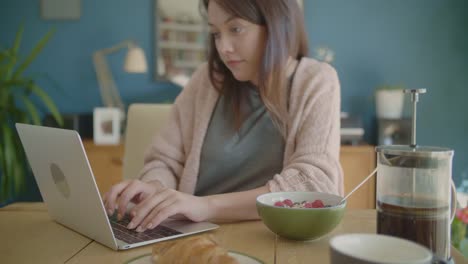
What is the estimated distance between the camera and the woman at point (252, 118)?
118cm

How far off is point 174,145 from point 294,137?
371mm

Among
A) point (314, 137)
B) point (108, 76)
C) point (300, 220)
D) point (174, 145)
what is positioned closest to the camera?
point (300, 220)

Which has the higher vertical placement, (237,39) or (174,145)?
(237,39)

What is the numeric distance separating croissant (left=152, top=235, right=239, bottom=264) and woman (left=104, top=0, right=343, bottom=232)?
0.36 m

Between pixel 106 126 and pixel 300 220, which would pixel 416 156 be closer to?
pixel 300 220

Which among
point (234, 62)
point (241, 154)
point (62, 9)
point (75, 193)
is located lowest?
point (241, 154)

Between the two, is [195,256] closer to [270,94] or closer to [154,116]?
[270,94]

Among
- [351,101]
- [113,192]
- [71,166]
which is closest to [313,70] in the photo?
[113,192]

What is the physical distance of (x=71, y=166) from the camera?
0.81 metres

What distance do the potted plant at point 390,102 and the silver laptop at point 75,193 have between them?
2213mm

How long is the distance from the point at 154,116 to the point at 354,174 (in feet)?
4.88

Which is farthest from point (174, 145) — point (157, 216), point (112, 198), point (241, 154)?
point (157, 216)

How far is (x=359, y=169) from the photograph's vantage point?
9.04 ft

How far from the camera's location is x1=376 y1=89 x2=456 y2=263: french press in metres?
0.67
